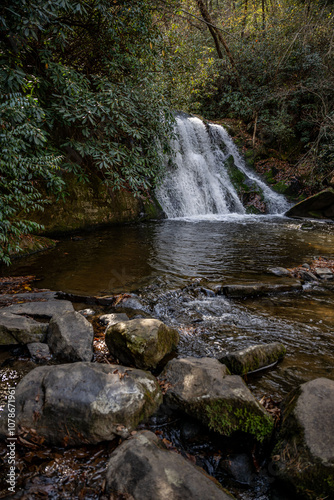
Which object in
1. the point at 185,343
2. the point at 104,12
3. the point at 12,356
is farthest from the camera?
the point at 104,12

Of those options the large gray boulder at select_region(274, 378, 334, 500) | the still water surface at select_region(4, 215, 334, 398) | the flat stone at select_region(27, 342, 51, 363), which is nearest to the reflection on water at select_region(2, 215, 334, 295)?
the still water surface at select_region(4, 215, 334, 398)

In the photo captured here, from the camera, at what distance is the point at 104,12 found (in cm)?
557

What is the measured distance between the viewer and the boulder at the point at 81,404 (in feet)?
6.45

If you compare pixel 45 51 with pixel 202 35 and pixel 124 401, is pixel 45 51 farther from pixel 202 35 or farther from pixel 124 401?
pixel 202 35

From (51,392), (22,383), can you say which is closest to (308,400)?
(51,392)

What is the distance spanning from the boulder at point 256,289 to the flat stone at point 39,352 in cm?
294

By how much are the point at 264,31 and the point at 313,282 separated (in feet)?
63.8

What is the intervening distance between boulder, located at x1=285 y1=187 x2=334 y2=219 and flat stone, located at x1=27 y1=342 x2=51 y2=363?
12279 mm

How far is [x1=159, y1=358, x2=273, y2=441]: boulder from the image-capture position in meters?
2.02

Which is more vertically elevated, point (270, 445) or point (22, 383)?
point (22, 383)

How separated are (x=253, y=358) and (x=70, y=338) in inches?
77.5

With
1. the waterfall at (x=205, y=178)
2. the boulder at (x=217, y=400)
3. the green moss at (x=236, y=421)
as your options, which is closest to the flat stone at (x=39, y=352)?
the boulder at (x=217, y=400)

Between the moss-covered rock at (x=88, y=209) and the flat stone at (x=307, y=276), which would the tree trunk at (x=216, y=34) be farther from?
the flat stone at (x=307, y=276)

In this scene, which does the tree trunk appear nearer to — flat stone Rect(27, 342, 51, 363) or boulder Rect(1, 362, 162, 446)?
flat stone Rect(27, 342, 51, 363)
